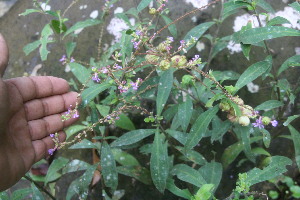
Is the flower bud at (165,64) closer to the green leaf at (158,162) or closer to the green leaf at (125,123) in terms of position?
the green leaf at (158,162)

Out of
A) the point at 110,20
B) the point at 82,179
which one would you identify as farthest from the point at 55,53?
the point at 82,179

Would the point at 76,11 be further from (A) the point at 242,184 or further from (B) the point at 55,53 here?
(A) the point at 242,184

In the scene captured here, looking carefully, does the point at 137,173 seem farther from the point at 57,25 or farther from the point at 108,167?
the point at 57,25

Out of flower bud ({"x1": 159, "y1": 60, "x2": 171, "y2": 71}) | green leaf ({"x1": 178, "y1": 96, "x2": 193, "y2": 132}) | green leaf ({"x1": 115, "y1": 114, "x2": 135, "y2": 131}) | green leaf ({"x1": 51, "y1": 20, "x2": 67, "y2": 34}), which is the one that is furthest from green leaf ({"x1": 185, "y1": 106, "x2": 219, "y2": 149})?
green leaf ({"x1": 51, "y1": 20, "x2": 67, "y2": 34})

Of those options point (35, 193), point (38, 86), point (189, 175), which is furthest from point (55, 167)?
point (189, 175)

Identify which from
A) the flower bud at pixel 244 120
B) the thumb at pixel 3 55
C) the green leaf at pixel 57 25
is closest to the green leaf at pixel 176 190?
the flower bud at pixel 244 120

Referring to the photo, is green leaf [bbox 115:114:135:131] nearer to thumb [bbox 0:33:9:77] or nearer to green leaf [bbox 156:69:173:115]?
green leaf [bbox 156:69:173:115]
